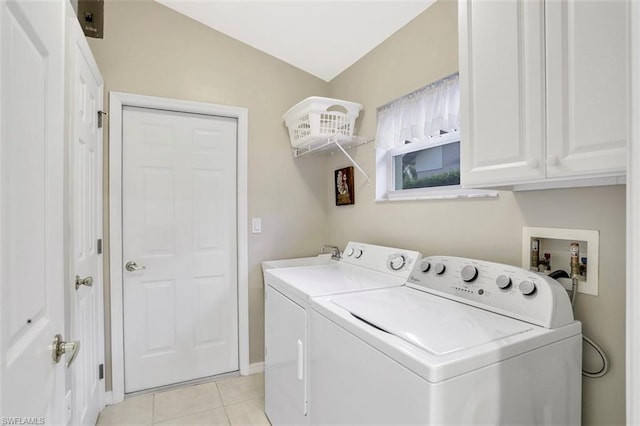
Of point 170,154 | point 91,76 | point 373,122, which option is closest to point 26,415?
point 91,76

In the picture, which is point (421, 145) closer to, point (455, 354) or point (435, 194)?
point (435, 194)

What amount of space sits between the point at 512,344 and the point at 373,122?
165 centimetres

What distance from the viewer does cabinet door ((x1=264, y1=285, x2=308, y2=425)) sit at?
148 cm

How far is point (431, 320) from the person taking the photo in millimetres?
1103

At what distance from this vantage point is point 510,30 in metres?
1.05

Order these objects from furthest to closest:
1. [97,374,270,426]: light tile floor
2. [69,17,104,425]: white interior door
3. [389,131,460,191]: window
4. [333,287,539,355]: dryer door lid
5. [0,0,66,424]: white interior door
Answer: [97,374,270,426]: light tile floor < [389,131,460,191]: window < [69,17,104,425]: white interior door < [333,287,539,355]: dryer door lid < [0,0,66,424]: white interior door

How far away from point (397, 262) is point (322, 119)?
107cm

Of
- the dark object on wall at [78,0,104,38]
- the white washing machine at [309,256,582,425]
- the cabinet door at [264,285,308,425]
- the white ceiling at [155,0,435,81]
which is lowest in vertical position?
the cabinet door at [264,285,308,425]

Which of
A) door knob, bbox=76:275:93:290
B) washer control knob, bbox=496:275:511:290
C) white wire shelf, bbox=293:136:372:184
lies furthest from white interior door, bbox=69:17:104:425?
washer control knob, bbox=496:275:511:290

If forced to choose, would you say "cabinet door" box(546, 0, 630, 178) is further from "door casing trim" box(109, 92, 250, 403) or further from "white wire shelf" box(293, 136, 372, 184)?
"door casing trim" box(109, 92, 250, 403)

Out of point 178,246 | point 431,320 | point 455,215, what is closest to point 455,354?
point 431,320

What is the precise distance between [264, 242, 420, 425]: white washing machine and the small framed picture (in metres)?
0.55

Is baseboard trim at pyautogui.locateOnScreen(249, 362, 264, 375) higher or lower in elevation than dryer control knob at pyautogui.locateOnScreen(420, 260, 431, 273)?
lower

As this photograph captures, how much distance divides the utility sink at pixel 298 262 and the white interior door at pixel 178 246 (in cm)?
28
